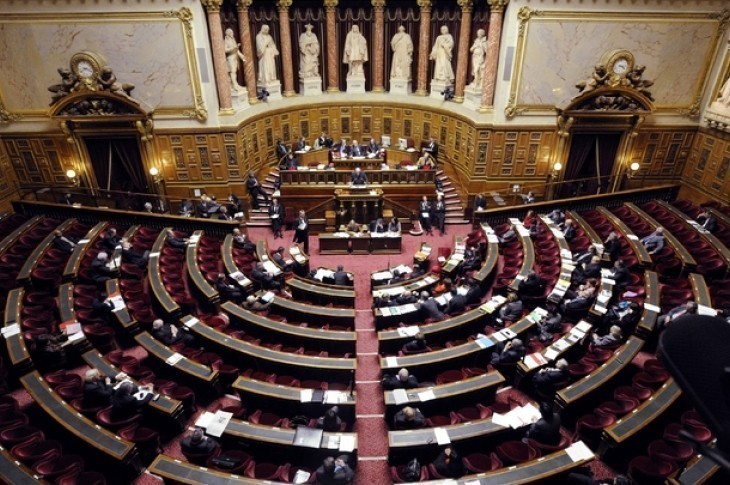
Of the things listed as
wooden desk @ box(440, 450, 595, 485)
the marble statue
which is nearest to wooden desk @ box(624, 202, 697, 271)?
wooden desk @ box(440, 450, 595, 485)

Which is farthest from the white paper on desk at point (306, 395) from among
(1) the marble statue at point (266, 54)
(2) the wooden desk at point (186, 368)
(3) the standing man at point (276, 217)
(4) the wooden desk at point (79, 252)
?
(1) the marble statue at point (266, 54)

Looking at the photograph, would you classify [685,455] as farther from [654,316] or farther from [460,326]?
[460,326]

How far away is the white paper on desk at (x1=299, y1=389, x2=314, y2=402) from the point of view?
7631 millimetres

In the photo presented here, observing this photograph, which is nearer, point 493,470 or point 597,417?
point 493,470

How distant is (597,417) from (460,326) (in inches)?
123

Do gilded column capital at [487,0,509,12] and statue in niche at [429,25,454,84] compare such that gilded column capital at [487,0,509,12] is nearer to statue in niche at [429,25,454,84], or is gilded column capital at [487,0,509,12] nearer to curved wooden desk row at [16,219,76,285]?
statue in niche at [429,25,454,84]

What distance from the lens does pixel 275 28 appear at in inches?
765

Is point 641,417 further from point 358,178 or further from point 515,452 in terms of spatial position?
point 358,178

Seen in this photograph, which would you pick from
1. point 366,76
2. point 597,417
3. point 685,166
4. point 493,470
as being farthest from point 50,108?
point 685,166

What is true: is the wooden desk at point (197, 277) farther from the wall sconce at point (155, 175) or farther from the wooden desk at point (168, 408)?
the wall sconce at point (155, 175)

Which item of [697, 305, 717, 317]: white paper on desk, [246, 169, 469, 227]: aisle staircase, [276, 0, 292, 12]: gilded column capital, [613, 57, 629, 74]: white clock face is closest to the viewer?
[697, 305, 717, 317]: white paper on desk

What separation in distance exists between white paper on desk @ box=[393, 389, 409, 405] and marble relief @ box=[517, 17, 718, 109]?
Answer: 12315mm

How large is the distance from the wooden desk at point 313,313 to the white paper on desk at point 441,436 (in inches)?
145

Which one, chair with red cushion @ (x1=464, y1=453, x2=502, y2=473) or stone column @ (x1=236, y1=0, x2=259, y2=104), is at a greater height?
stone column @ (x1=236, y1=0, x2=259, y2=104)
